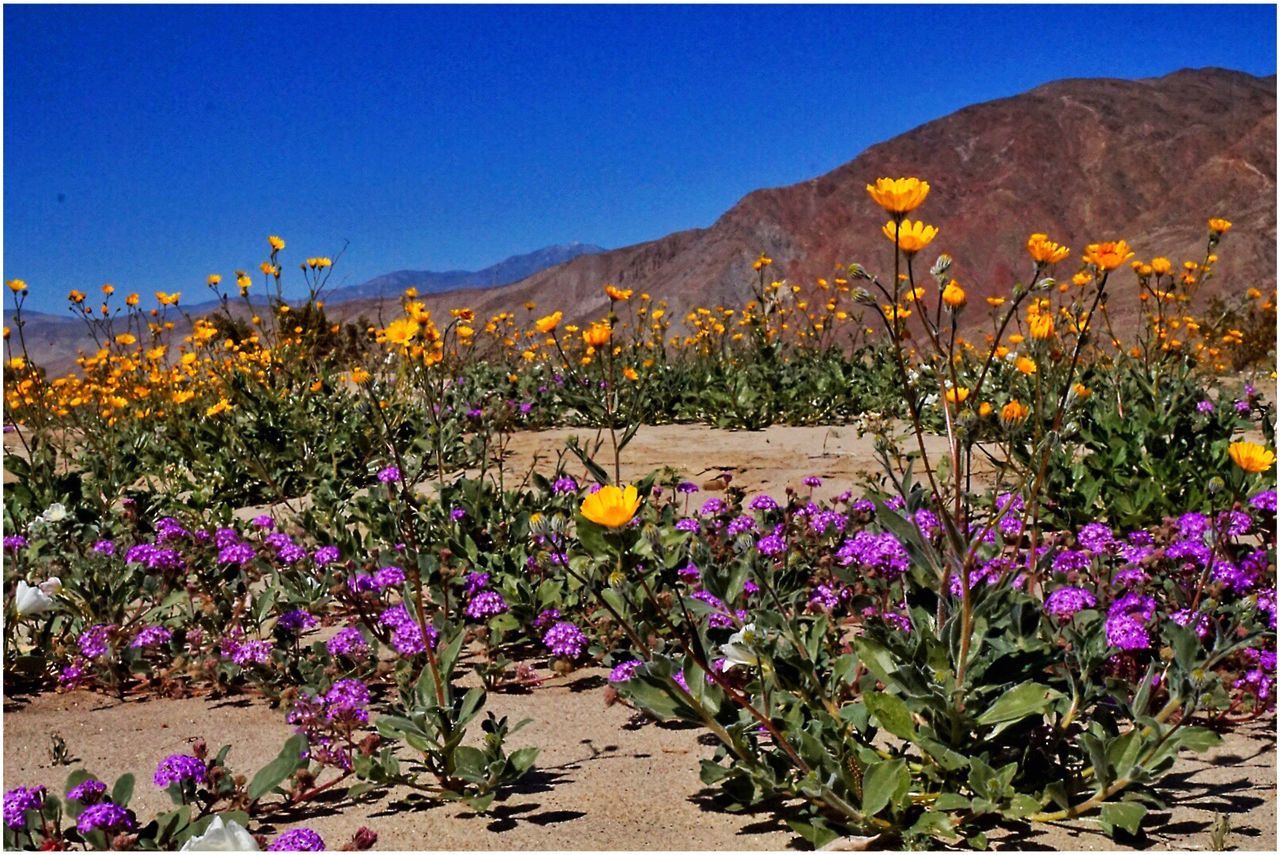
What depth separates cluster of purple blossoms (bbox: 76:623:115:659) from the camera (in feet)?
10.5

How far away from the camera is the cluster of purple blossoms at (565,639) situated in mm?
3135

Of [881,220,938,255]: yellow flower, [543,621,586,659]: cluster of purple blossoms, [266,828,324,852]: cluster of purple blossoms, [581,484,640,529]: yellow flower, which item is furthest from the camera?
[543,621,586,659]: cluster of purple blossoms

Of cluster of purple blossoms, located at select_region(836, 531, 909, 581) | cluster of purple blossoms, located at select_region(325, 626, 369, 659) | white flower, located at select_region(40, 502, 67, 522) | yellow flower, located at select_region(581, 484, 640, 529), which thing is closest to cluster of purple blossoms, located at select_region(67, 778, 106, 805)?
cluster of purple blossoms, located at select_region(325, 626, 369, 659)

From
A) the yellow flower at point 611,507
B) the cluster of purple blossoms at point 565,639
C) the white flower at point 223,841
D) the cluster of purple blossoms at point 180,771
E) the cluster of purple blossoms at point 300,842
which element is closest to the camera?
the white flower at point 223,841

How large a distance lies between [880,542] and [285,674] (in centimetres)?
178

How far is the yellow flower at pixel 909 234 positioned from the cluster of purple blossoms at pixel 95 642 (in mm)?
2599

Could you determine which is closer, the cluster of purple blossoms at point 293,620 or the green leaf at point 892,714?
the green leaf at point 892,714

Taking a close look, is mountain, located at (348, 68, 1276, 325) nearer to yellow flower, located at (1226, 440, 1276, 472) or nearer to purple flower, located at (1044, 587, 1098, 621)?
purple flower, located at (1044, 587, 1098, 621)

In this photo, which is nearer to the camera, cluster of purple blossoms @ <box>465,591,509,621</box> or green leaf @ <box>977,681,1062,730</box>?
green leaf @ <box>977,681,1062,730</box>

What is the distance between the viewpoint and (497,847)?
220 cm

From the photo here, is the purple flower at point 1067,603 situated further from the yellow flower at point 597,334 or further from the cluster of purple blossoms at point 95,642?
the cluster of purple blossoms at point 95,642

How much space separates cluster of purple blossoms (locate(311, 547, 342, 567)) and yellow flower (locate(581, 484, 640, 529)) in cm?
201

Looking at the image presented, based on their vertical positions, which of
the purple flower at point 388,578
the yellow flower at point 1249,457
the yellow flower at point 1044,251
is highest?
the yellow flower at point 1044,251

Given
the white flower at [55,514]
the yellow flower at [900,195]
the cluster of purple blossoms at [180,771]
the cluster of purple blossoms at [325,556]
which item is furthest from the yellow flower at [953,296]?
the white flower at [55,514]
